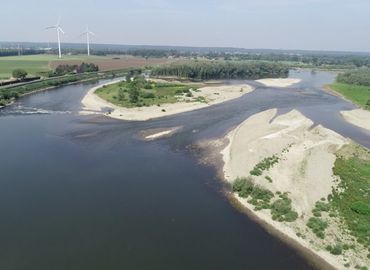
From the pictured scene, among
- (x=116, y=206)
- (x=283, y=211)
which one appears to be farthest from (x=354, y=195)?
(x=116, y=206)

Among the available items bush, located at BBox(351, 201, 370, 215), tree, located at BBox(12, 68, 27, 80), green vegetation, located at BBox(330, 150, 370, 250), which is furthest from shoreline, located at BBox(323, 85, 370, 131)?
tree, located at BBox(12, 68, 27, 80)

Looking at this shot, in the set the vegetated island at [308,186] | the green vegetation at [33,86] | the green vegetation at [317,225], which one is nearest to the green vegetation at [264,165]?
the vegetated island at [308,186]

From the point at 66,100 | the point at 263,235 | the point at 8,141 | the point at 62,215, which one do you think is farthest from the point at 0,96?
the point at 263,235

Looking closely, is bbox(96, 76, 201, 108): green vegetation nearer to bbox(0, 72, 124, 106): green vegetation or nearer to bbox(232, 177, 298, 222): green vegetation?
bbox(0, 72, 124, 106): green vegetation

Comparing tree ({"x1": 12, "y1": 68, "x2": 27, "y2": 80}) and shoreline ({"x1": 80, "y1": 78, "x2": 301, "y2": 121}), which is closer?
shoreline ({"x1": 80, "y1": 78, "x2": 301, "y2": 121})

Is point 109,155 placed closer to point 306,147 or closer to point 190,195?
point 190,195

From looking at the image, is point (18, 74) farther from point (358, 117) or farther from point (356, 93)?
point (356, 93)
